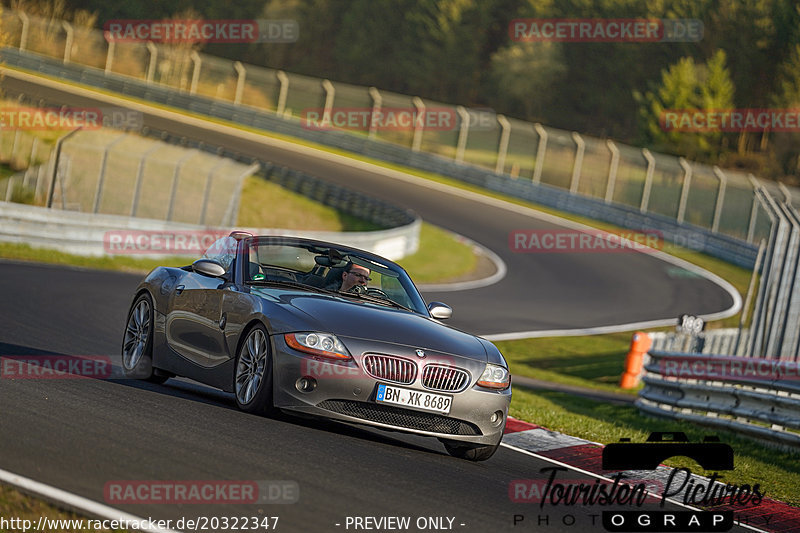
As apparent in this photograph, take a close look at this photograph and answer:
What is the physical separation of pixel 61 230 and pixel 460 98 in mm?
74073

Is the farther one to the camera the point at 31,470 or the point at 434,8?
the point at 434,8

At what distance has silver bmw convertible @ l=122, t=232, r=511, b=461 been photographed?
7.56 m

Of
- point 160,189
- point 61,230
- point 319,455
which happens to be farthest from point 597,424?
point 160,189

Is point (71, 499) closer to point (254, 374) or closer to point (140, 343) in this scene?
point (254, 374)

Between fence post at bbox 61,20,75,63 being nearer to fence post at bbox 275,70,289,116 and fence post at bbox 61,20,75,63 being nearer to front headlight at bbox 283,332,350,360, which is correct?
fence post at bbox 275,70,289,116

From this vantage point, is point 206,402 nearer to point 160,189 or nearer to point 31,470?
point 31,470

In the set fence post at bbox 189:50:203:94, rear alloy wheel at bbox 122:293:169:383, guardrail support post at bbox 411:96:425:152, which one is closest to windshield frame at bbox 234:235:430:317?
rear alloy wheel at bbox 122:293:169:383

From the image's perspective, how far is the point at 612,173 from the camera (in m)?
43.3

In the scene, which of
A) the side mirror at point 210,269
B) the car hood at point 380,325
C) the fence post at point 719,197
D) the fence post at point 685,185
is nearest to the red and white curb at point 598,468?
the car hood at point 380,325

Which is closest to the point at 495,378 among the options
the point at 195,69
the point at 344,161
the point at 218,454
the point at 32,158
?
the point at 218,454

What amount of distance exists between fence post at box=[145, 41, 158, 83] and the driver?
47800 mm

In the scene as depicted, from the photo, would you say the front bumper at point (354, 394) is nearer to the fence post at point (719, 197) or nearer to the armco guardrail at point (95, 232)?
the armco guardrail at point (95, 232)

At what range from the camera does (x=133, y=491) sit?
18.3 feet

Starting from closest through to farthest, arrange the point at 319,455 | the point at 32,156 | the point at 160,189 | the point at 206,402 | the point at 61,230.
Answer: the point at 319,455, the point at 206,402, the point at 61,230, the point at 160,189, the point at 32,156
